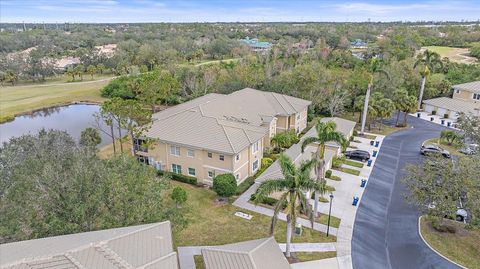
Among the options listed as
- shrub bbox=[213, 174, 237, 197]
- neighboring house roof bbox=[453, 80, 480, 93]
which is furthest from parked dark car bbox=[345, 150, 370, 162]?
neighboring house roof bbox=[453, 80, 480, 93]

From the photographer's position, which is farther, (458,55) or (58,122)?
(458,55)

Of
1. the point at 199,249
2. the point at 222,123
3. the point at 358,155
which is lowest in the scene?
the point at 199,249

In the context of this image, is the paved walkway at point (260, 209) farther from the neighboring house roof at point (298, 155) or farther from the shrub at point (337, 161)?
the shrub at point (337, 161)

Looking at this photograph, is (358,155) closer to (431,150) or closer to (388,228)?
(431,150)

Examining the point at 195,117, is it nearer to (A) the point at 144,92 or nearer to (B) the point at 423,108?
(A) the point at 144,92

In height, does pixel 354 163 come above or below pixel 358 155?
below

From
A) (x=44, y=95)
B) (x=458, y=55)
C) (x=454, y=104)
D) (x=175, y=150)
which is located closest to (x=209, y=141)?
(x=175, y=150)

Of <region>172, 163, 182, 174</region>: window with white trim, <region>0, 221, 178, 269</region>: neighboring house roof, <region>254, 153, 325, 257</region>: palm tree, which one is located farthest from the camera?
<region>172, 163, 182, 174</region>: window with white trim

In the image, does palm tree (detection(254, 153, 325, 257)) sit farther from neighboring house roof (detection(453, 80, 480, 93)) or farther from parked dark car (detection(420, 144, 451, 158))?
neighboring house roof (detection(453, 80, 480, 93))
